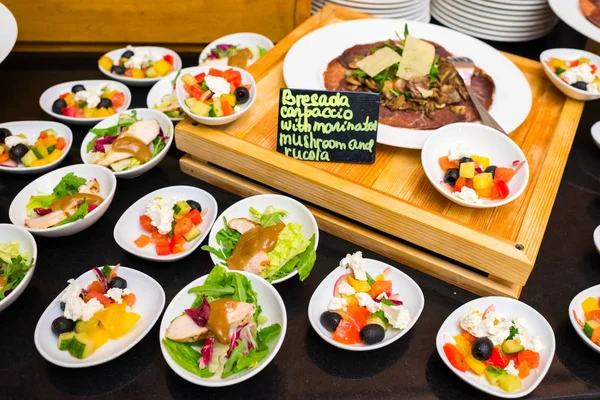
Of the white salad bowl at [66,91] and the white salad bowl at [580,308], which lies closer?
the white salad bowl at [580,308]

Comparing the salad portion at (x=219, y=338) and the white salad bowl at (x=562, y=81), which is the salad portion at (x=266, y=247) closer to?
the salad portion at (x=219, y=338)

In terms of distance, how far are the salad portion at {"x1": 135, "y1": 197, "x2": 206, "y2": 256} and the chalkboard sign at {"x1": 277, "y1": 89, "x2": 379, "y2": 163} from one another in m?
0.44

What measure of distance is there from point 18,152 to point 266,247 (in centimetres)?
110

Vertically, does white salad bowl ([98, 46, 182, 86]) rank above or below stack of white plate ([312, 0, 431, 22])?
below

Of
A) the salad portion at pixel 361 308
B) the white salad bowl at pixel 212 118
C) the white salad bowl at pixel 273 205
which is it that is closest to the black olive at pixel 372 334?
the salad portion at pixel 361 308

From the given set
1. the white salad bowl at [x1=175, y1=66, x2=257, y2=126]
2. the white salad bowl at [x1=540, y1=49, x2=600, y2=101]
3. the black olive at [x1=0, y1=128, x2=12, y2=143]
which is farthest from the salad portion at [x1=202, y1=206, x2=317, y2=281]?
the white salad bowl at [x1=540, y1=49, x2=600, y2=101]

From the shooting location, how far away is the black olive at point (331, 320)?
1712mm

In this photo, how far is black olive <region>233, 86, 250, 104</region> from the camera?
2297mm

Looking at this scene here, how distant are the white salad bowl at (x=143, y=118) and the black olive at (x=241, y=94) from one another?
1.00 ft

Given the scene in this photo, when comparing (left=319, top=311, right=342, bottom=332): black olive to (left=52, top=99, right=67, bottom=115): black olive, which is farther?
(left=52, top=99, right=67, bottom=115): black olive

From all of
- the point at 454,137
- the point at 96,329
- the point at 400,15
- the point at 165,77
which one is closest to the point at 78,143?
the point at 165,77

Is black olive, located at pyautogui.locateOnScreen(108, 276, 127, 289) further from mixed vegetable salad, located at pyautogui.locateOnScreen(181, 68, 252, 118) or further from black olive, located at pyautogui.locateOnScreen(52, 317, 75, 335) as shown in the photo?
mixed vegetable salad, located at pyautogui.locateOnScreen(181, 68, 252, 118)

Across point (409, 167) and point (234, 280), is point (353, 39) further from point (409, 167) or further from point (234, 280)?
point (234, 280)

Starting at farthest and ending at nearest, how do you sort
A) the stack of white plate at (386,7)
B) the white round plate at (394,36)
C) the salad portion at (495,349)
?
the stack of white plate at (386,7)
the white round plate at (394,36)
the salad portion at (495,349)
